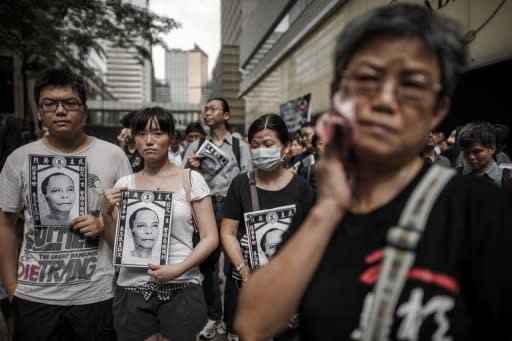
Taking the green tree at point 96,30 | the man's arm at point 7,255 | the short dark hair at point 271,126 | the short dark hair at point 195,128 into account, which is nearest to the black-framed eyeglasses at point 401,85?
the short dark hair at point 271,126

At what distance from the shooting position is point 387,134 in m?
0.98

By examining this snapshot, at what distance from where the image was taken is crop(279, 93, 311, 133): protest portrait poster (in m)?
12.1

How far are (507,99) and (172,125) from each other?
22.6 ft

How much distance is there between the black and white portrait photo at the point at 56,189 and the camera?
2221 mm

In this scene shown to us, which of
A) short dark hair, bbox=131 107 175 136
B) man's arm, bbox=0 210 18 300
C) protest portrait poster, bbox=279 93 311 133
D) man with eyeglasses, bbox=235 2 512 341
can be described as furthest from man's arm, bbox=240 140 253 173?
protest portrait poster, bbox=279 93 311 133

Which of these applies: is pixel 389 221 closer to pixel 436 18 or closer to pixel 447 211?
pixel 447 211

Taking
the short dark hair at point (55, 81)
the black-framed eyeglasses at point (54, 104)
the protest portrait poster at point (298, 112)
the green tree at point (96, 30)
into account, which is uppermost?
the green tree at point (96, 30)

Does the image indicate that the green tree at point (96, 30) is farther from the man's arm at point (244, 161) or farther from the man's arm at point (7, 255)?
the man's arm at point (7, 255)

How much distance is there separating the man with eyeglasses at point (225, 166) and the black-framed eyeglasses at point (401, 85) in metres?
3.38

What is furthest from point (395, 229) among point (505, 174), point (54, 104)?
point (505, 174)

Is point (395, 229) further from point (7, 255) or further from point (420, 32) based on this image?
point (7, 255)

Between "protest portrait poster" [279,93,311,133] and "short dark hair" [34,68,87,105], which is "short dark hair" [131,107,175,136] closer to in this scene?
"short dark hair" [34,68,87,105]

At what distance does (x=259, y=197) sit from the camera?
2742 millimetres

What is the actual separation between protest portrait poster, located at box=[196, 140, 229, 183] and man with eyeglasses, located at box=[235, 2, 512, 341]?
129 inches
